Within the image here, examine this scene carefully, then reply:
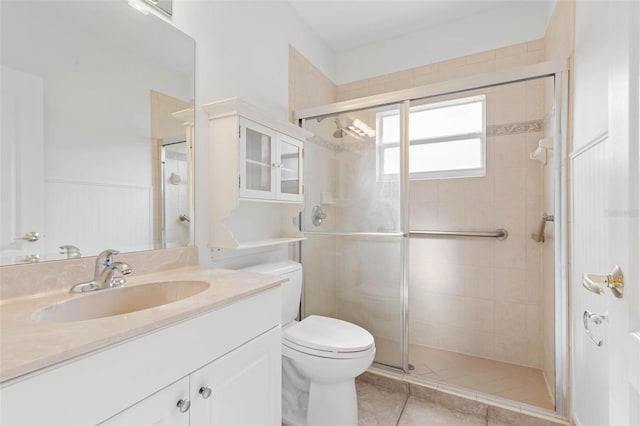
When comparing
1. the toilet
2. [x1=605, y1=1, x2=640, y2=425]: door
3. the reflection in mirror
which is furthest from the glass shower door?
[x1=605, y1=1, x2=640, y2=425]: door

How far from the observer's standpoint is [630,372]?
Answer: 1.77 feet

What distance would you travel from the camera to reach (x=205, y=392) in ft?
2.63

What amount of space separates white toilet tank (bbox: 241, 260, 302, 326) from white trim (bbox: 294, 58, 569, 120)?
1.08m

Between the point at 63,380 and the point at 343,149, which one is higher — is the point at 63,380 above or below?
below

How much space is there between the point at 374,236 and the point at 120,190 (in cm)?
143

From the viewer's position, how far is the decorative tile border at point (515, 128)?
2.03 m

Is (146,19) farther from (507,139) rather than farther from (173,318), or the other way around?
(507,139)

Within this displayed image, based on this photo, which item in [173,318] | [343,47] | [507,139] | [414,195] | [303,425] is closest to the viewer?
[173,318]

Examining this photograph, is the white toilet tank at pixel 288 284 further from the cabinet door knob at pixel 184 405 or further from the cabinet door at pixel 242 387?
the cabinet door knob at pixel 184 405

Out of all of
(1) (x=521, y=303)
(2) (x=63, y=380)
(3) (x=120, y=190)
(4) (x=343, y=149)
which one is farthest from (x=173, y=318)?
(1) (x=521, y=303)

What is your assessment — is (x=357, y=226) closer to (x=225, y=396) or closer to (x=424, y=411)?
(x=424, y=411)

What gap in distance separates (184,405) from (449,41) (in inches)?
107

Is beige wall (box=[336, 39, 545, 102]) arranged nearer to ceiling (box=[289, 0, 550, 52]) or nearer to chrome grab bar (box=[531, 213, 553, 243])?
ceiling (box=[289, 0, 550, 52])

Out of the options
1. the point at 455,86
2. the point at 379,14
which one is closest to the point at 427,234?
the point at 455,86
